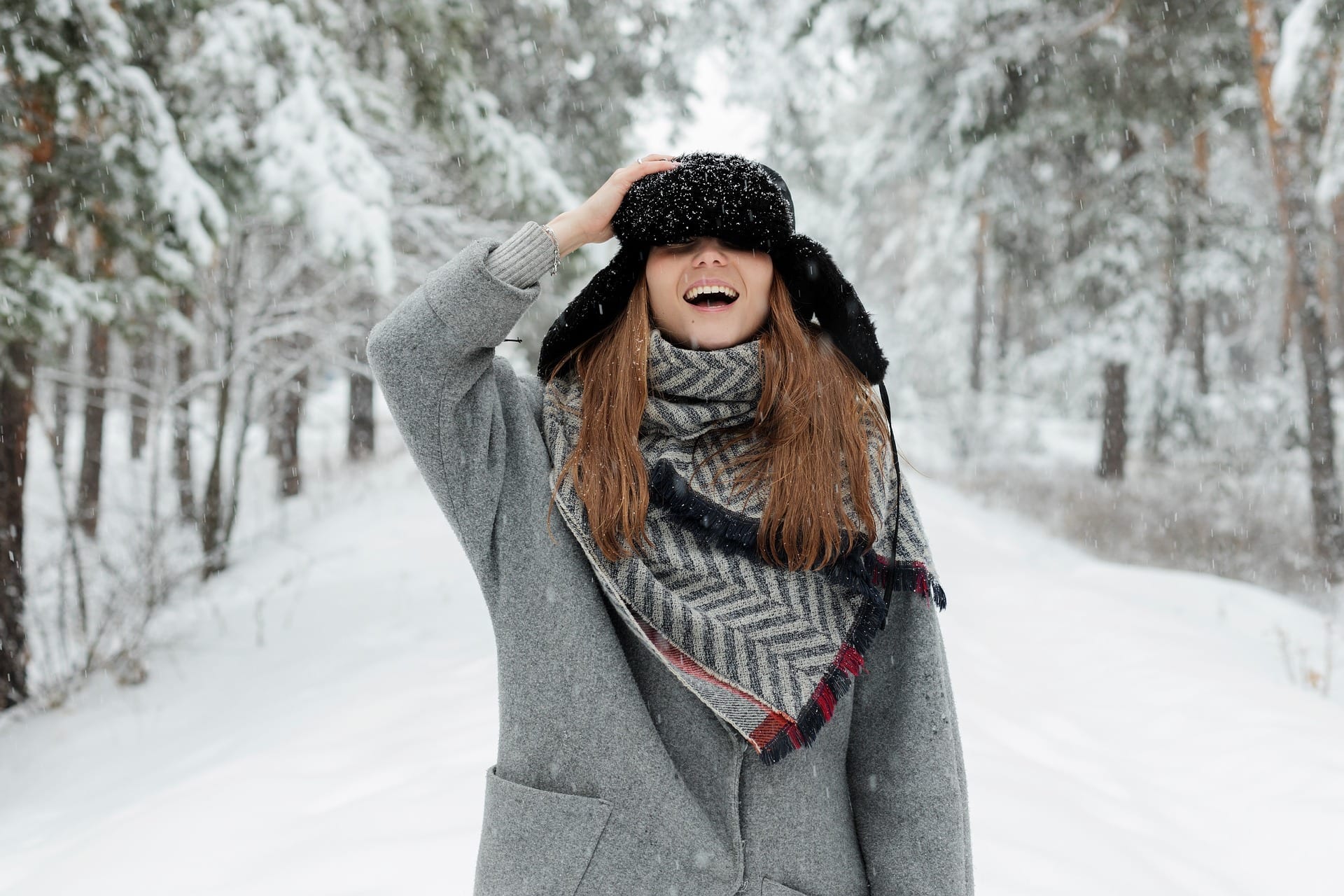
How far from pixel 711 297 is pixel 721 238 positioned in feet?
0.33

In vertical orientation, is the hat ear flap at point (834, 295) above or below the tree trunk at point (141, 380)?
above

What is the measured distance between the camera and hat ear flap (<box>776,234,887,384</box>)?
161cm

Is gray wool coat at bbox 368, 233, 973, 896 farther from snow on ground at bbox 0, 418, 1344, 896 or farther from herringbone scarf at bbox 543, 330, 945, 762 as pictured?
snow on ground at bbox 0, 418, 1344, 896

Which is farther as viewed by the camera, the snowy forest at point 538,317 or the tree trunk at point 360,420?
the tree trunk at point 360,420

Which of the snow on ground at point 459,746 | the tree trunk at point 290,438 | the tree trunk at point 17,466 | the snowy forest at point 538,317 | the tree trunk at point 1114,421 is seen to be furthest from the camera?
the tree trunk at point 1114,421

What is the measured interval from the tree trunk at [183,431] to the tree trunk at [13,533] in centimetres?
130

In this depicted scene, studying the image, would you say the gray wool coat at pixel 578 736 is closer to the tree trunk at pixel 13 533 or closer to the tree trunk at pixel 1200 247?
the tree trunk at pixel 13 533

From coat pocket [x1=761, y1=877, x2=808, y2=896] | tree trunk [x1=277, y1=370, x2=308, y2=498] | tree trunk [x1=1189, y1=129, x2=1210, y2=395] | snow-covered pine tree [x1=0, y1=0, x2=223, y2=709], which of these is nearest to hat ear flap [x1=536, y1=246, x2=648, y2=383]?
coat pocket [x1=761, y1=877, x2=808, y2=896]

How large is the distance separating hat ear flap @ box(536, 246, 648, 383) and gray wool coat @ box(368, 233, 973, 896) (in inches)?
4.9

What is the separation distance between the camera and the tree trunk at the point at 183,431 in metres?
8.52

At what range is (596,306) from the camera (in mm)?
1573

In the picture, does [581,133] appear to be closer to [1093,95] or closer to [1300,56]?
[1093,95]

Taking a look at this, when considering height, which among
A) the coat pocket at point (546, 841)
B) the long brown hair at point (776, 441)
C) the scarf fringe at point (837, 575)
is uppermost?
the long brown hair at point (776, 441)

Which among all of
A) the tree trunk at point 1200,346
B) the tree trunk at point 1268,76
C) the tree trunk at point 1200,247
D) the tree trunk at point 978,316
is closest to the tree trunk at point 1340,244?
the tree trunk at point 1200,247
